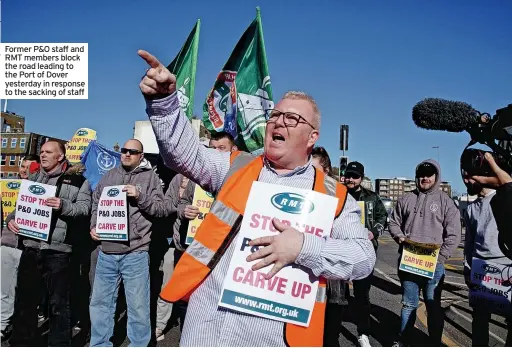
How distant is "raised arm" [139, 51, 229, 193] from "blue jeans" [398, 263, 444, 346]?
3597mm

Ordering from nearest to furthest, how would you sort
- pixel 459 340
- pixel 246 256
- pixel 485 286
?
pixel 246 256 → pixel 485 286 → pixel 459 340

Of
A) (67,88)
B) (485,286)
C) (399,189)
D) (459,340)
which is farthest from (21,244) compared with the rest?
(399,189)

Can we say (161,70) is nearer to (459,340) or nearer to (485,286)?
(485,286)

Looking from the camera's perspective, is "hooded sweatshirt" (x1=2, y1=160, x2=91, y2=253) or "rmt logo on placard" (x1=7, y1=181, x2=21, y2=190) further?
"rmt logo on placard" (x1=7, y1=181, x2=21, y2=190)

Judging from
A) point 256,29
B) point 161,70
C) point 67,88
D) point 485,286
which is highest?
point 256,29

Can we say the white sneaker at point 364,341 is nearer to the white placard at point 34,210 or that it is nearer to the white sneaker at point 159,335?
the white sneaker at point 159,335

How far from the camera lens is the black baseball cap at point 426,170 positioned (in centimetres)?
509

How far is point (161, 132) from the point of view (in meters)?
1.96

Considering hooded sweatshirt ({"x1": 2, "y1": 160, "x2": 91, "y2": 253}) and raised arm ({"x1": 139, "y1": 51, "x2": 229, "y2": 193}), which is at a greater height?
raised arm ({"x1": 139, "y1": 51, "x2": 229, "y2": 193})

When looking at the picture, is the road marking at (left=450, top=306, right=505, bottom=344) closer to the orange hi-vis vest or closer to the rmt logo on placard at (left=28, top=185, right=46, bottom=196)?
the orange hi-vis vest

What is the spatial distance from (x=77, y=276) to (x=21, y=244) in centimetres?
119

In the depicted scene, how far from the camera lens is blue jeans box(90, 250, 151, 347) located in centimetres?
441

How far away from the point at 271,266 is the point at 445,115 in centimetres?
115

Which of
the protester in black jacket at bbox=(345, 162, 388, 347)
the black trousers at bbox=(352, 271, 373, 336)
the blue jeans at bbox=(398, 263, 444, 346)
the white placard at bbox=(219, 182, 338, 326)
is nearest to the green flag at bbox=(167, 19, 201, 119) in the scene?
the protester in black jacket at bbox=(345, 162, 388, 347)
